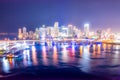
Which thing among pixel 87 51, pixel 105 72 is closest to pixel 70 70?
pixel 105 72

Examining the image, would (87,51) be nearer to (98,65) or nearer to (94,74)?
(98,65)

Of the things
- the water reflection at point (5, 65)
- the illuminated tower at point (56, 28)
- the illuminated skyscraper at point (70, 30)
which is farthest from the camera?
the illuminated skyscraper at point (70, 30)

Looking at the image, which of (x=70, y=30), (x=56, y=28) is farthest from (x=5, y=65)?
(x=70, y=30)

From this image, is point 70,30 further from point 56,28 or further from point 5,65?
point 5,65

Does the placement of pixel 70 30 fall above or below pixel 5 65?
above

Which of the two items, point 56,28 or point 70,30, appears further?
point 70,30

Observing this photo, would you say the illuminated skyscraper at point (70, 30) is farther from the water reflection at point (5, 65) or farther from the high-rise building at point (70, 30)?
the water reflection at point (5, 65)

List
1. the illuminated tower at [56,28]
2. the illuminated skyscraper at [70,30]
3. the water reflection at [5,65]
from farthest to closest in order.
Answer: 1. the illuminated skyscraper at [70,30]
2. the illuminated tower at [56,28]
3. the water reflection at [5,65]

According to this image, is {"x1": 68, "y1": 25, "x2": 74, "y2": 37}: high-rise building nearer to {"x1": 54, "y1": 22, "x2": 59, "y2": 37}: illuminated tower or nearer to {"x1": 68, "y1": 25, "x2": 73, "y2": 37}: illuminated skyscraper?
{"x1": 68, "y1": 25, "x2": 73, "y2": 37}: illuminated skyscraper

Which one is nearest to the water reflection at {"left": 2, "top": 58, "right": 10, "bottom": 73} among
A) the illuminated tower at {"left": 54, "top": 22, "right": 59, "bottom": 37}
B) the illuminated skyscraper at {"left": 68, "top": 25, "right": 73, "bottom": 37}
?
the illuminated tower at {"left": 54, "top": 22, "right": 59, "bottom": 37}

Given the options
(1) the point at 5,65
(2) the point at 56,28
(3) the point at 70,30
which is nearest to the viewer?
(1) the point at 5,65

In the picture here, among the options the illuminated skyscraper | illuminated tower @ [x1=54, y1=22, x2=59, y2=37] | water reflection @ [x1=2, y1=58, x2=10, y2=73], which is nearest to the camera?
water reflection @ [x1=2, y1=58, x2=10, y2=73]

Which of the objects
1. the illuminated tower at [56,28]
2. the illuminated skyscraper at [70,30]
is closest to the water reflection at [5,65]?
the illuminated tower at [56,28]
